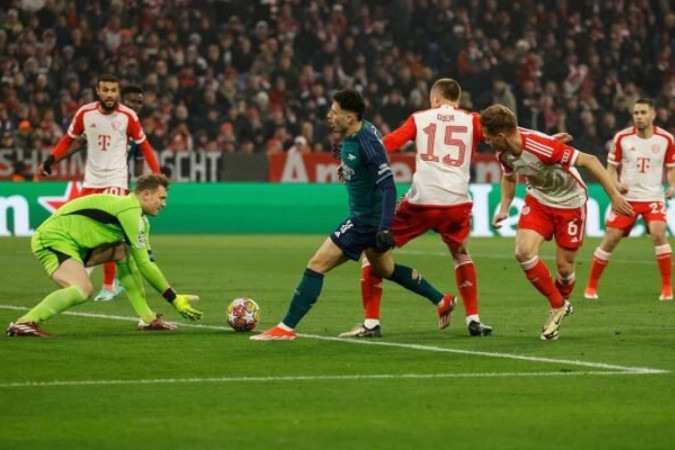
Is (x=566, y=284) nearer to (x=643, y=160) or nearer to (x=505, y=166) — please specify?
(x=505, y=166)

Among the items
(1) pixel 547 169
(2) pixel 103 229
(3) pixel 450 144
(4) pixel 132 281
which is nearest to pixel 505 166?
(1) pixel 547 169

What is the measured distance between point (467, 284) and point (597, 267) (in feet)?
15.2

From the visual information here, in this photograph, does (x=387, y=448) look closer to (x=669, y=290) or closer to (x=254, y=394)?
(x=254, y=394)

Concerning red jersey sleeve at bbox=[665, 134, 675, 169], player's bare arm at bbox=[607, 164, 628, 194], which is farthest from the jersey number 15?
red jersey sleeve at bbox=[665, 134, 675, 169]

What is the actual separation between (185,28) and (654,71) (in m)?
10.9

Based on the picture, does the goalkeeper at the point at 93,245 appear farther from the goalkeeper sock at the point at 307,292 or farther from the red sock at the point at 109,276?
the red sock at the point at 109,276

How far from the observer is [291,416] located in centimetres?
819

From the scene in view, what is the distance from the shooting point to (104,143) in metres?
16.4

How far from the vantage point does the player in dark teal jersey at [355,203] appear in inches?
447

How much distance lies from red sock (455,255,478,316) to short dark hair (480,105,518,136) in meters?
1.31

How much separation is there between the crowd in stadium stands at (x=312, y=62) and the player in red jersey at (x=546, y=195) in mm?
17203

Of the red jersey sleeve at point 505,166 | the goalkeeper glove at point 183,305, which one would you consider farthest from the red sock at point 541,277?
the goalkeeper glove at point 183,305

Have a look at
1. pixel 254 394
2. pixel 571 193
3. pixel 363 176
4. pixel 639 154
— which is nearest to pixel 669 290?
pixel 639 154

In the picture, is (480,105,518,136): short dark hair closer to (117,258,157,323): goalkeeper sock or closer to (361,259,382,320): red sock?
(361,259,382,320): red sock
